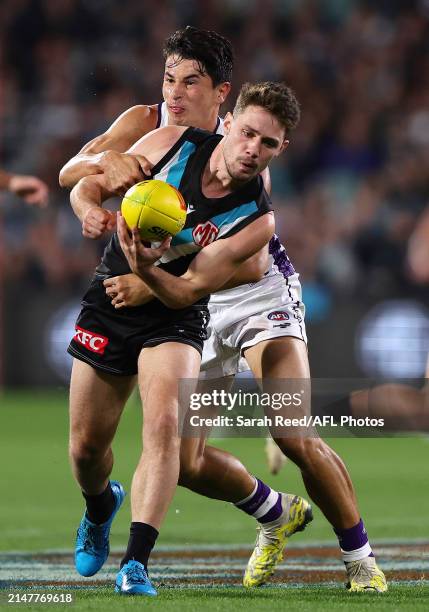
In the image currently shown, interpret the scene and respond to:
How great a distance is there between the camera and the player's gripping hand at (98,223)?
5680 mm

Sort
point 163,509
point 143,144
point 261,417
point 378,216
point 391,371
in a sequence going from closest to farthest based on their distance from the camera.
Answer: point 163,509
point 143,144
point 261,417
point 391,371
point 378,216

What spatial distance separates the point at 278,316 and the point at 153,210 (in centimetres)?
152

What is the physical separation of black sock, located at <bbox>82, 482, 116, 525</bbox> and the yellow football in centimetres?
167

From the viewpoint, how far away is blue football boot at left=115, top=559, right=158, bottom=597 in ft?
18.0

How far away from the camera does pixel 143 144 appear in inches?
245

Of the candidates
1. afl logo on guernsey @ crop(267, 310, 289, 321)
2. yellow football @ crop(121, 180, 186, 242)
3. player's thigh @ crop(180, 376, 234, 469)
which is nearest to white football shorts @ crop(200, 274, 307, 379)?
afl logo on guernsey @ crop(267, 310, 289, 321)

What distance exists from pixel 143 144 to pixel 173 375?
118cm

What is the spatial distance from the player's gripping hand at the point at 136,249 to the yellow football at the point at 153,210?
30mm

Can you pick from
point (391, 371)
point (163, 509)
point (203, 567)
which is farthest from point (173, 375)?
point (391, 371)

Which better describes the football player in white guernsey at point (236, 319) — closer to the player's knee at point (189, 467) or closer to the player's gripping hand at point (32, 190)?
the player's knee at point (189, 467)

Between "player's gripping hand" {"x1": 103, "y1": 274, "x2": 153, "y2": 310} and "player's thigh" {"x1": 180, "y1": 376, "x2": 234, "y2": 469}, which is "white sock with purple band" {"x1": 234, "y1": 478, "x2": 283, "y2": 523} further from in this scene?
"player's gripping hand" {"x1": 103, "y1": 274, "x2": 153, "y2": 310}

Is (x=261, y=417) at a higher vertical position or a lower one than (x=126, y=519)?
higher

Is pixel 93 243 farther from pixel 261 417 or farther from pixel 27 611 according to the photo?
pixel 27 611

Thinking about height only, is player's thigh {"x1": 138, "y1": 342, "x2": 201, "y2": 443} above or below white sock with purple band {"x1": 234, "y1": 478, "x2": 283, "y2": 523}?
above
